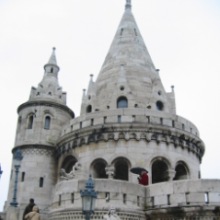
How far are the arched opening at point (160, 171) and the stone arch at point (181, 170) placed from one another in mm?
685

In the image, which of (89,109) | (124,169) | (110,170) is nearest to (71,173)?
(110,170)

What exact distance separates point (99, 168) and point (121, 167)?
1.18m

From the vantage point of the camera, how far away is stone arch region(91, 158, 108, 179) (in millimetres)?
20594

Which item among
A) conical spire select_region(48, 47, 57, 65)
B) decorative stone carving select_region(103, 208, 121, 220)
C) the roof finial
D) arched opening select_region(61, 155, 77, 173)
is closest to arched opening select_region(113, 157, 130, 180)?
arched opening select_region(61, 155, 77, 173)

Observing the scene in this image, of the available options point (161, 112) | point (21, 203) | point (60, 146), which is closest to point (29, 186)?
point (21, 203)

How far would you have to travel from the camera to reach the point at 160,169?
71.4 feet

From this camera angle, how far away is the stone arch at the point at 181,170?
2123 cm

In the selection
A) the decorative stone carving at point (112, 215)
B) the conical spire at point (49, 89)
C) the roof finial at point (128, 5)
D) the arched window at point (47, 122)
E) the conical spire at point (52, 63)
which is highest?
the roof finial at point (128, 5)

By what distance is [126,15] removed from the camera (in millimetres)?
28344

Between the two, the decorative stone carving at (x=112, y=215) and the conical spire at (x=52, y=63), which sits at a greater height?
the conical spire at (x=52, y=63)

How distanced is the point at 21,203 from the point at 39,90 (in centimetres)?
693

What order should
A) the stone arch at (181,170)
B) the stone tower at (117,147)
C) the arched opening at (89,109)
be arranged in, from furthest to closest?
the arched opening at (89,109) < the stone arch at (181,170) < the stone tower at (117,147)

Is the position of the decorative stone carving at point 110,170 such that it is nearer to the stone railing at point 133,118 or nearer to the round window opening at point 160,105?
the stone railing at point 133,118

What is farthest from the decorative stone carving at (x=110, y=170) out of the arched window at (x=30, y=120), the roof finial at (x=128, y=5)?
the roof finial at (x=128, y=5)
